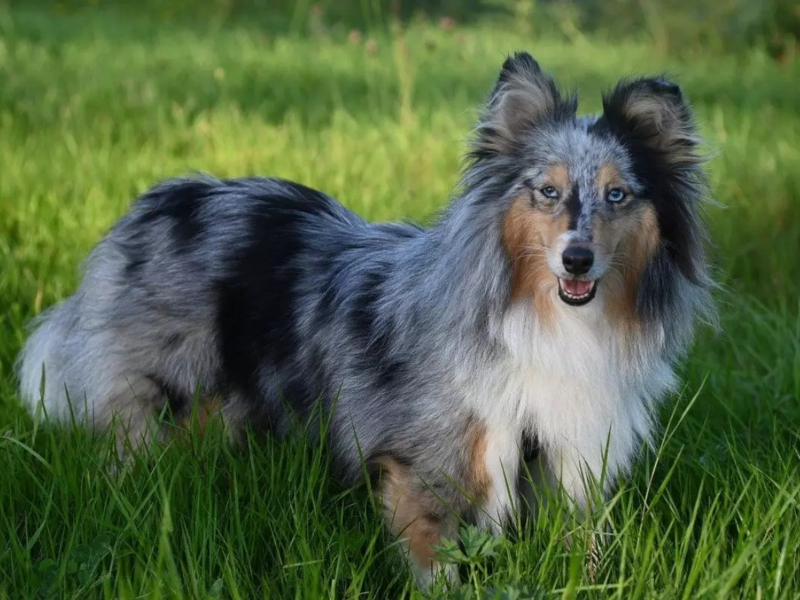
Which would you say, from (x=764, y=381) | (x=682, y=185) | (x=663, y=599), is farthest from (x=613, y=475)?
(x=764, y=381)

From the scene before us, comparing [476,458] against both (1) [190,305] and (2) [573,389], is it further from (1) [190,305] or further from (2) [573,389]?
(1) [190,305]

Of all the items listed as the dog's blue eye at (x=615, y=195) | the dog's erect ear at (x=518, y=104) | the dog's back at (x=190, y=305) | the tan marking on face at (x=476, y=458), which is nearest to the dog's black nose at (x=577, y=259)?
the dog's blue eye at (x=615, y=195)

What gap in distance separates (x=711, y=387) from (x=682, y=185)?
1321mm

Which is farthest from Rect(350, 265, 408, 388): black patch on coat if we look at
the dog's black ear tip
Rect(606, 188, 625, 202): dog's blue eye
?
the dog's black ear tip

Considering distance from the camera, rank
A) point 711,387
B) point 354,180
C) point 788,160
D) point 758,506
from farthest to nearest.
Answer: point 788,160
point 354,180
point 711,387
point 758,506

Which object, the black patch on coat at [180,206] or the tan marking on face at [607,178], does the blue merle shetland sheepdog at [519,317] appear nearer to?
the tan marking on face at [607,178]

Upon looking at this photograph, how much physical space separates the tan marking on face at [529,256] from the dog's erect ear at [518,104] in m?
0.23

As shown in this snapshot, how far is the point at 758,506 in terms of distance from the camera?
9.68ft

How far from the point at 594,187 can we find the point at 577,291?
299 mm

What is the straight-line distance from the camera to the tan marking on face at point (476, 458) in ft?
9.68

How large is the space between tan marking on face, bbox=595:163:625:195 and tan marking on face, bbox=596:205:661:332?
0.32 feet

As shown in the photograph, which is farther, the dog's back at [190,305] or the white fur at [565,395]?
the dog's back at [190,305]

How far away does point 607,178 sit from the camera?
2.85 metres

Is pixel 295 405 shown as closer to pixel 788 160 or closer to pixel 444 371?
pixel 444 371
